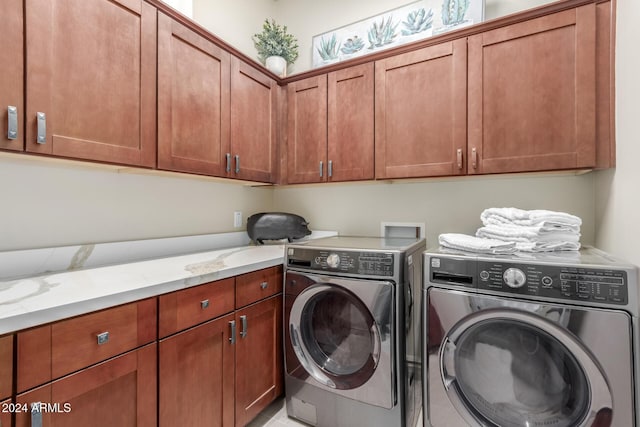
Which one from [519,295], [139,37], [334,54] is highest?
[334,54]

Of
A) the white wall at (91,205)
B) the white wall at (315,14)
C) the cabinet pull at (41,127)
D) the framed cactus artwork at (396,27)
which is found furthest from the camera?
the white wall at (315,14)

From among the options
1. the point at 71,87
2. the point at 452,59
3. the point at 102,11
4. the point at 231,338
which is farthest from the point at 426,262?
the point at 102,11

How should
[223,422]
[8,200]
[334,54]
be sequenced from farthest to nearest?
[334,54]
[223,422]
[8,200]

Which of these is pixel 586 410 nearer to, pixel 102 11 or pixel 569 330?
pixel 569 330

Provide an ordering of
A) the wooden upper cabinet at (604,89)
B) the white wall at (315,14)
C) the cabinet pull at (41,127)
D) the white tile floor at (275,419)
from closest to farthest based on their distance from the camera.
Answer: the cabinet pull at (41,127) < the wooden upper cabinet at (604,89) < the white tile floor at (275,419) < the white wall at (315,14)

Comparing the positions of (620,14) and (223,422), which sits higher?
(620,14)

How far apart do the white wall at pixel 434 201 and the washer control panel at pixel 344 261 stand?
30.8 inches

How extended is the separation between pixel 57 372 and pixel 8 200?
841 mm

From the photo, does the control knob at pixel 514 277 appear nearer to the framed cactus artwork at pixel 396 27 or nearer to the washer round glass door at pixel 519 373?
the washer round glass door at pixel 519 373

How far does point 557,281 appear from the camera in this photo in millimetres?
1093

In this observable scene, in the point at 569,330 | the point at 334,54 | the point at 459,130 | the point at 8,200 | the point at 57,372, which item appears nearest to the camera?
the point at 57,372

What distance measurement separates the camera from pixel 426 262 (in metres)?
1.32

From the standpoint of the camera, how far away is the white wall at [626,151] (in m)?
1.15

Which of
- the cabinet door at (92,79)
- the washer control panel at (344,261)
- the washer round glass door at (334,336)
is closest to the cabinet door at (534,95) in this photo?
the washer control panel at (344,261)
